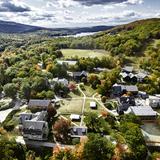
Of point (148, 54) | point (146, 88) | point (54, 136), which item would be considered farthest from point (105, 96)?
point (148, 54)

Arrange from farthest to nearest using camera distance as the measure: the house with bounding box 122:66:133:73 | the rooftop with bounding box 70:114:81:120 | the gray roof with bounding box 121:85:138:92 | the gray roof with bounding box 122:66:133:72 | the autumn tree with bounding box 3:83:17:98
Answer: the gray roof with bounding box 122:66:133:72, the house with bounding box 122:66:133:73, the gray roof with bounding box 121:85:138:92, the autumn tree with bounding box 3:83:17:98, the rooftop with bounding box 70:114:81:120

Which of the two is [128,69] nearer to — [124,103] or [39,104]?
[124,103]

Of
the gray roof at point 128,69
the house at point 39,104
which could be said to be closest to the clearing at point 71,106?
the house at point 39,104

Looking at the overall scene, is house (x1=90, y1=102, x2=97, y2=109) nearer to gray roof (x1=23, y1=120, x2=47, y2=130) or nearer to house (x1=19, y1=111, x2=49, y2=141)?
house (x1=19, y1=111, x2=49, y2=141)

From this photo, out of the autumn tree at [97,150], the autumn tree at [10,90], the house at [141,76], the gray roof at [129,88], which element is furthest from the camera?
the house at [141,76]

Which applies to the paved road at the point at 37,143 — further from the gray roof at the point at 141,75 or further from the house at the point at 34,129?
the gray roof at the point at 141,75

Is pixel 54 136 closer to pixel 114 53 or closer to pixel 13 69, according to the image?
pixel 13 69

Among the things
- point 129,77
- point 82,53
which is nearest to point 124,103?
point 129,77

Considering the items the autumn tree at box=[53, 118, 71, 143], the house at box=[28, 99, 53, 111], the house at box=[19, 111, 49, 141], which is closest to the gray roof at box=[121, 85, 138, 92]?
the house at box=[28, 99, 53, 111]
